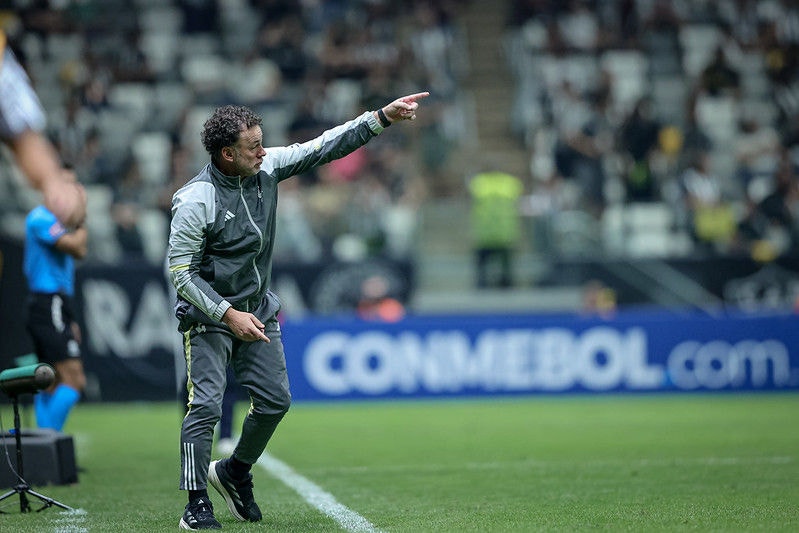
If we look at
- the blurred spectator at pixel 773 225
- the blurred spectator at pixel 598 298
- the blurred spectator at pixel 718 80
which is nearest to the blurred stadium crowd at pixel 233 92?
the blurred spectator at pixel 598 298

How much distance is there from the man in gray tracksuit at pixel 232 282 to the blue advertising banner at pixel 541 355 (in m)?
9.75

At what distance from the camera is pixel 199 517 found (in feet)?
22.6

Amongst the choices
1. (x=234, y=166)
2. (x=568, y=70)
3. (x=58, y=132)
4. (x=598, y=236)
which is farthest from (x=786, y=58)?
(x=234, y=166)

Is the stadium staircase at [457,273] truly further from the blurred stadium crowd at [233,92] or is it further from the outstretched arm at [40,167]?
the outstretched arm at [40,167]

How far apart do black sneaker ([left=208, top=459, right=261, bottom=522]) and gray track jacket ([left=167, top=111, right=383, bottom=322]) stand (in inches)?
36.9

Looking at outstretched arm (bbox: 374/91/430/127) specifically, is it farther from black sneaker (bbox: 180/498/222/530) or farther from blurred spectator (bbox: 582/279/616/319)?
blurred spectator (bbox: 582/279/616/319)

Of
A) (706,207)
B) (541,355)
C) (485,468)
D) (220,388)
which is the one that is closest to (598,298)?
(541,355)

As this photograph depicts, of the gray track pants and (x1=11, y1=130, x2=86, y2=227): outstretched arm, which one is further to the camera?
the gray track pants

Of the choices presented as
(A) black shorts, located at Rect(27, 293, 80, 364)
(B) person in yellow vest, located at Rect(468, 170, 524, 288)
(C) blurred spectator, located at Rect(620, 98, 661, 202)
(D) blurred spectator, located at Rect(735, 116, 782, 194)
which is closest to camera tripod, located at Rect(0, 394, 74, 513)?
(A) black shorts, located at Rect(27, 293, 80, 364)

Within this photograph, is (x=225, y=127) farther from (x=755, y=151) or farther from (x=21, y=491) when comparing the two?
(x=755, y=151)

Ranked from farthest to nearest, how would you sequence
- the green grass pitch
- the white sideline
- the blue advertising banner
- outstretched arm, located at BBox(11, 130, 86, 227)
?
the blue advertising banner
the green grass pitch
the white sideline
outstretched arm, located at BBox(11, 130, 86, 227)

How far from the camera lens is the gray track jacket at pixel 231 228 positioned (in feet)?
22.7

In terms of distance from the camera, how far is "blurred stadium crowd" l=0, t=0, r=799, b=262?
19547 millimetres

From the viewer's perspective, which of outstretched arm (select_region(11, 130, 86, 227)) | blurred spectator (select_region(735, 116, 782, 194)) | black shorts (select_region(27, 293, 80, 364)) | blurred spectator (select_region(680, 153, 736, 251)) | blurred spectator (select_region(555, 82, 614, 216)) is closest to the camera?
outstretched arm (select_region(11, 130, 86, 227))
